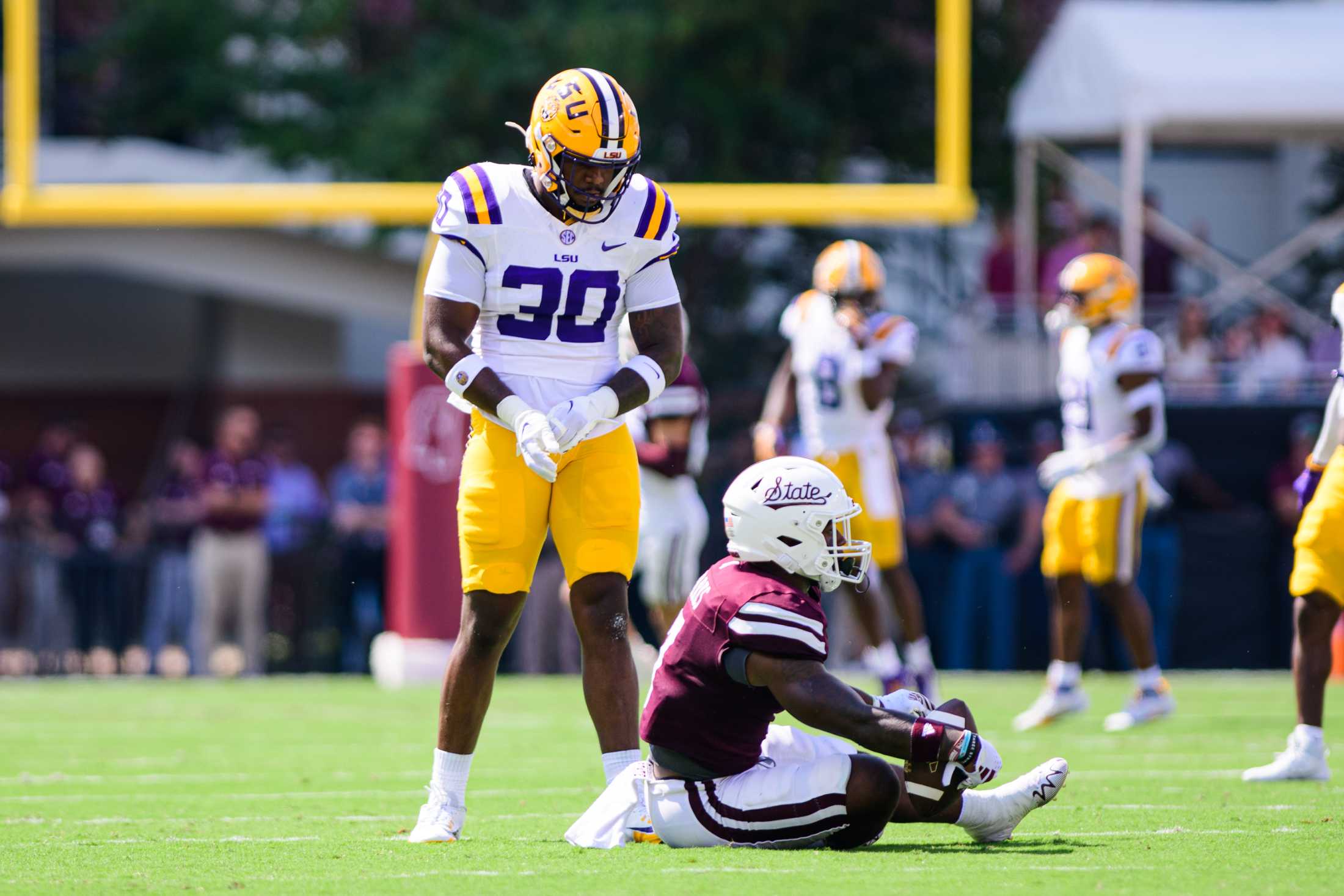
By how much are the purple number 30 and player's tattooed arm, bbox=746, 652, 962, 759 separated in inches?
43.9

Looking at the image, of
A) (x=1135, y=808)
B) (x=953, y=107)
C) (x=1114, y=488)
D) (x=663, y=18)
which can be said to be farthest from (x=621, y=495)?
(x=663, y=18)

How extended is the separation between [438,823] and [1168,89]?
1103 cm

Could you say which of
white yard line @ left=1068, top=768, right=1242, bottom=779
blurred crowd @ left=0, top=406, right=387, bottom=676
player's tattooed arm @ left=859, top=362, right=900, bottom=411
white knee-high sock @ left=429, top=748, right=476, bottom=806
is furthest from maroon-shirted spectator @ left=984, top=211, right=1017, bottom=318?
white knee-high sock @ left=429, top=748, right=476, bottom=806

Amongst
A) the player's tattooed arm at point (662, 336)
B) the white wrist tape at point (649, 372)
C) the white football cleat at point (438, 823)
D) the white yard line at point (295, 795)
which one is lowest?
the white yard line at point (295, 795)

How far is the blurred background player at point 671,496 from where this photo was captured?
9500mm

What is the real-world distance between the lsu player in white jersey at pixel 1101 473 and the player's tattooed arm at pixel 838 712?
14.0 ft

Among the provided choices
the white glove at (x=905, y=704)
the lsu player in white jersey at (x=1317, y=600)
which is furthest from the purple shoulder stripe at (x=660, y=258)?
the lsu player in white jersey at (x=1317, y=600)

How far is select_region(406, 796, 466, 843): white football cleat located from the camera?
17.1 ft

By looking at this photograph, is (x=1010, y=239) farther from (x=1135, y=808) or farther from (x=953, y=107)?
(x=1135, y=808)

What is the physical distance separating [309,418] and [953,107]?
8012mm

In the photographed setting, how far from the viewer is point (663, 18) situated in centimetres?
1466

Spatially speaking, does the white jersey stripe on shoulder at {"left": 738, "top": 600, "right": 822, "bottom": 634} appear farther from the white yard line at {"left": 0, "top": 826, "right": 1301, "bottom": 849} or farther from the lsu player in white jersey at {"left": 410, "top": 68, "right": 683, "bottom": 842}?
the white yard line at {"left": 0, "top": 826, "right": 1301, "bottom": 849}

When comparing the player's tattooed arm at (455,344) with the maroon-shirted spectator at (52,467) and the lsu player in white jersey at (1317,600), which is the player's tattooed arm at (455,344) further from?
the maroon-shirted spectator at (52,467)

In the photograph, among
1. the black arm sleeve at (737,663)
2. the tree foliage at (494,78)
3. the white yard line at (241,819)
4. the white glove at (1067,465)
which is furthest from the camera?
the tree foliage at (494,78)
